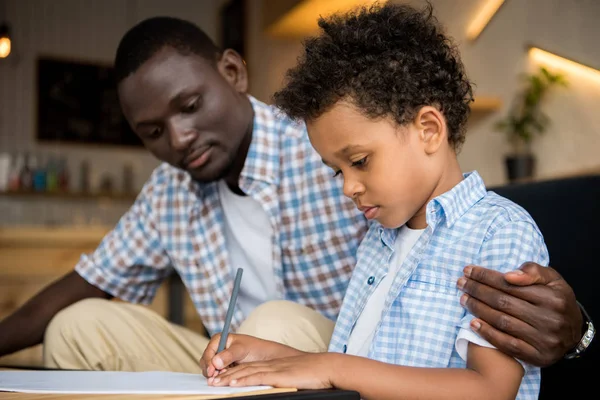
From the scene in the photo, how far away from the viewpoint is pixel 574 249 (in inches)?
45.0

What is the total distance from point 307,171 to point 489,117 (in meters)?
0.80

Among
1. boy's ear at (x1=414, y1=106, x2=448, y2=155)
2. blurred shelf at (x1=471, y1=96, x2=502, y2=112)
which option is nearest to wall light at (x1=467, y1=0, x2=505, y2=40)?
blurred shelf at (x1=471, y1=96, x2=502, y2=112)

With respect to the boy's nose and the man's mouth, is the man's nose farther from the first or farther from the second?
the boy's nose

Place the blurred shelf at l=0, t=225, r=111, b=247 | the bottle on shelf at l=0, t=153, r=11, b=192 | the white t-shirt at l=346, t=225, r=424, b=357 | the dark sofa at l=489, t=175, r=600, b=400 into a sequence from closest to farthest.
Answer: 1. the white t-shirt at l=346, t=225, r=424, b=357
2. the dark sofa at l=489, t=175, r=600, b=400
3. the blurred shelf at l=0, t=225, r=111, b=247
4. the bottle on shelf at l=0, t=153, r=11, b=192

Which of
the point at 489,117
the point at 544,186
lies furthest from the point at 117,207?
the point at 544,186

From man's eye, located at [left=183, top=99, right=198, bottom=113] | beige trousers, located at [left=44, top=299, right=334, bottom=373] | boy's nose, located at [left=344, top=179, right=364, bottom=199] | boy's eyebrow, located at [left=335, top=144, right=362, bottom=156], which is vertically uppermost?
man's eye, located at [left=183, top=99, right=198, bottom=113]

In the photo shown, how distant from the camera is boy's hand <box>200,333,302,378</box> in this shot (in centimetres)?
81

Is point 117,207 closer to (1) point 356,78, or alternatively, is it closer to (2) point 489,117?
(2) point 489,117

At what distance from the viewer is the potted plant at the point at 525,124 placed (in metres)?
1.72

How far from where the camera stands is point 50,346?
1398 mm

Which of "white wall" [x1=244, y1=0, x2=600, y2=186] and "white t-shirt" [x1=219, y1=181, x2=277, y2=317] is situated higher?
"white wall" [x1=244, y1=0, x2=600, y2=186]

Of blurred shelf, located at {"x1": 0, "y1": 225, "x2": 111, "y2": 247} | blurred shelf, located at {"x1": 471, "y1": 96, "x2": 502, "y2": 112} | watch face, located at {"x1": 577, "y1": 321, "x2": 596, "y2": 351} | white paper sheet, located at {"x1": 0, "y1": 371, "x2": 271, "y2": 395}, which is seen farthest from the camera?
blurred shelf, located at {"x1": 0, "y1": 225, "x2": 111, "y2": 247}

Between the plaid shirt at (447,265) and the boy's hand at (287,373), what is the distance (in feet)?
0.60

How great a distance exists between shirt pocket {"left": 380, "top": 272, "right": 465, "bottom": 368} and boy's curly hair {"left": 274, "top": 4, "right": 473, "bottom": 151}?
9.1 inches
